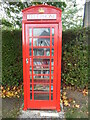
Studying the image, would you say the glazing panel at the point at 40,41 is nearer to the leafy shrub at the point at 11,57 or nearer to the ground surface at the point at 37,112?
the leafy shrub at the point at 11,57

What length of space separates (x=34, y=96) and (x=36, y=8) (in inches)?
80.9

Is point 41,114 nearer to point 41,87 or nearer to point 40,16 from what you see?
point 41,87

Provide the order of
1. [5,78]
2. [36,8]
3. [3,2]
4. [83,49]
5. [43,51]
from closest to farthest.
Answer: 1. [36,8]
2. [43,51]
3. [83,49]
4. [5,78]
5. [3,2]

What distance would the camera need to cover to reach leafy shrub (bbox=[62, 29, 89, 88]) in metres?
3.74

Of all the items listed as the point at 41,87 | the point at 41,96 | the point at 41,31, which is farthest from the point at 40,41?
the point at 41,96

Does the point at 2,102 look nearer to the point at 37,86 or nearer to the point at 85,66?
the point at 37,86

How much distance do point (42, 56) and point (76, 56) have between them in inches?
58.9

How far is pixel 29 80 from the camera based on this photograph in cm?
283

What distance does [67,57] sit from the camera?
3.90 m

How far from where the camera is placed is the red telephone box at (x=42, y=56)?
2545 millimetres

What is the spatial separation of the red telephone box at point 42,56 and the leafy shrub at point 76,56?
1.29 meters

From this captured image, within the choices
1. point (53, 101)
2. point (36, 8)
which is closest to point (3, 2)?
point (36, 8)

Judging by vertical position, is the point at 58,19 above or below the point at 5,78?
above

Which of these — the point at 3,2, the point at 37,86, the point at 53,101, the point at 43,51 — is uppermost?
the point at 3,2
